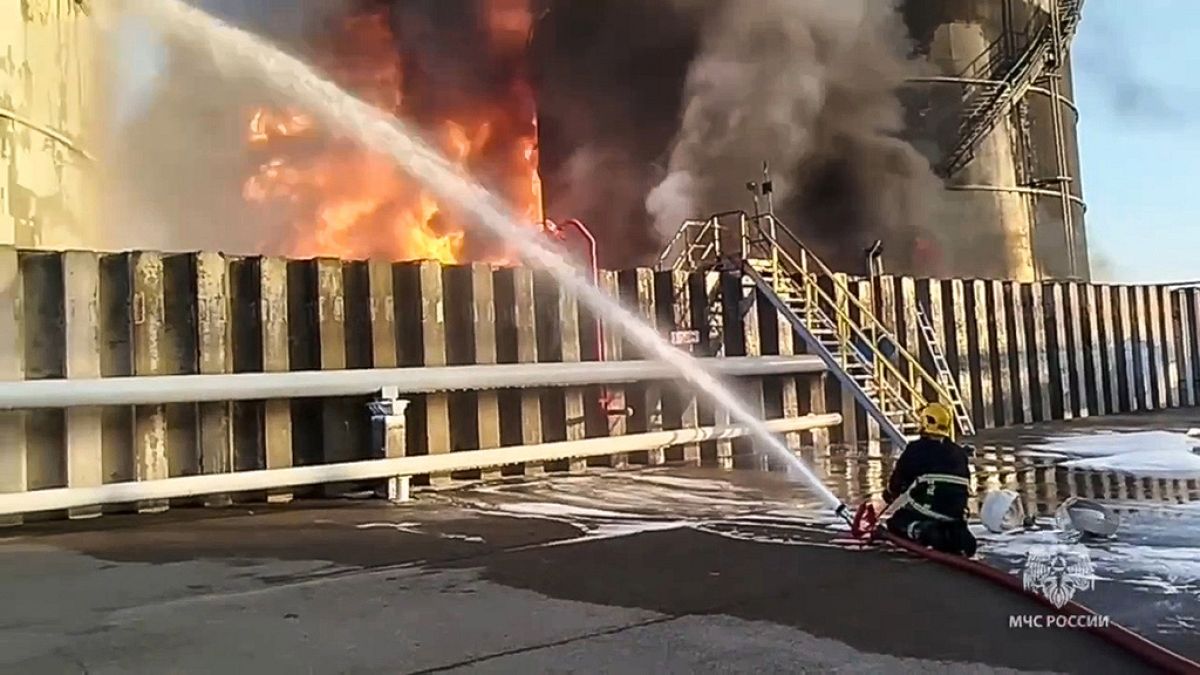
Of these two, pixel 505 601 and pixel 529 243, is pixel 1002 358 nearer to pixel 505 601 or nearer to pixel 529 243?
pixel 529 243

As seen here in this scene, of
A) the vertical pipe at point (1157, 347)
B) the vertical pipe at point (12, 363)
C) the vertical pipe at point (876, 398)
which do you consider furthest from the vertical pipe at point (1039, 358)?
the vertical pipe at point (12, 363)

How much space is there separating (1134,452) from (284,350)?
10066 millimetres

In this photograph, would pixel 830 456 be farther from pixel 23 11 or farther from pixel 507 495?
pixel 23 11

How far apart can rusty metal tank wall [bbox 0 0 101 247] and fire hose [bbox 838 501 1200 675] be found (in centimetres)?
1095

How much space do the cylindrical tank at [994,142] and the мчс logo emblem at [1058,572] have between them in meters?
18.6

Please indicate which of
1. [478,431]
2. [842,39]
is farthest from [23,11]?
[842,39]

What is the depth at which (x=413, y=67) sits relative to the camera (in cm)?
2595

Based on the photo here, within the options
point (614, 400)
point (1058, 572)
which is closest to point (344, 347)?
point (614, 400)

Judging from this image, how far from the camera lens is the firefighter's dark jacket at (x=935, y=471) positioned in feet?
20.7

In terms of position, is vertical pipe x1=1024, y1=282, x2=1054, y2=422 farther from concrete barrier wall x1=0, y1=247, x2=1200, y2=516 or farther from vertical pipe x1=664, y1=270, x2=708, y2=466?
vertical pipe x1=664, y1=270, x2=708, y2=466

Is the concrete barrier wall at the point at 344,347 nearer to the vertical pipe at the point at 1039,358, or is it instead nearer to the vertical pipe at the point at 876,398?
the vertical pipe at the point at 876,398

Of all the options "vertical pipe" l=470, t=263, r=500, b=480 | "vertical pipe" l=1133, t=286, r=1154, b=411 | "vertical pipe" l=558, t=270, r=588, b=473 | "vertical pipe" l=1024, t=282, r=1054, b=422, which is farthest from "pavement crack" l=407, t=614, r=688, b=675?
"vertical pipe" l=1133, t=286, r=1154, b=411

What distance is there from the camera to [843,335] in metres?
13.4

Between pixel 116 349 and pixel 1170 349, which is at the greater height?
pixel 116 349
